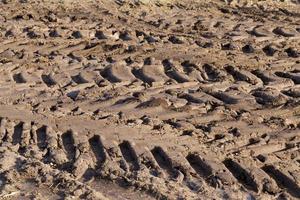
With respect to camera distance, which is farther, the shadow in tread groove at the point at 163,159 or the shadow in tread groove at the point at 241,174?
the shadow in tread groove at the point at 163,159

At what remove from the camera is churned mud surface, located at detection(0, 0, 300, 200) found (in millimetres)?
4184

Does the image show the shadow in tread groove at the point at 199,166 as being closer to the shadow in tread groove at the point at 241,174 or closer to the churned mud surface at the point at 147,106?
the churned mud surface at the point at 147,106

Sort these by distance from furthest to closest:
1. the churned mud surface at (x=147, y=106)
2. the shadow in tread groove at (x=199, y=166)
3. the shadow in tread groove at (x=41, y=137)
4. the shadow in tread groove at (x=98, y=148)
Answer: the shadow in tread groove at (x=41, y=137)
the shadow in tread groove at (x=98, y=148)
the shadow in tread groove at (x=199, y=166)
the churned mud surface at (x=147, y=106)

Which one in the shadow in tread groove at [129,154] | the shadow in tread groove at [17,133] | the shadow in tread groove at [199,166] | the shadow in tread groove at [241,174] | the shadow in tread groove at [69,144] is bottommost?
the shadow in tread groove at [17,133]

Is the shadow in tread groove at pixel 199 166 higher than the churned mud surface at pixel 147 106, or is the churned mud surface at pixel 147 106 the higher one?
the shadow in tread groove at pixel 199 166

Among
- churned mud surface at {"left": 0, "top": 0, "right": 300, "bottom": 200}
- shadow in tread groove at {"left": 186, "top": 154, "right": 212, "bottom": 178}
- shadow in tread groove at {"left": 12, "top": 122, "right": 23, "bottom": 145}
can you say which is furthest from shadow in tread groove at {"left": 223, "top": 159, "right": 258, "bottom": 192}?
shadow in tread groove at {"left": 12, "top": 122, "right": 23, "bottom": 145}

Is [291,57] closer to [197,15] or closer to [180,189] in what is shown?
[197,15]

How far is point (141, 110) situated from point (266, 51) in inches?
105

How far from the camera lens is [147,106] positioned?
549 cm

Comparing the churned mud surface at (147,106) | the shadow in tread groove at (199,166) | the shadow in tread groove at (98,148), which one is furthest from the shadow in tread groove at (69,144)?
the shadow in tread groove at (199,166)

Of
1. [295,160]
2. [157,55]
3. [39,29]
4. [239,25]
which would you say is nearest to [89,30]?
[39,29]

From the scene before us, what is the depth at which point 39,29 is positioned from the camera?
8.17 m

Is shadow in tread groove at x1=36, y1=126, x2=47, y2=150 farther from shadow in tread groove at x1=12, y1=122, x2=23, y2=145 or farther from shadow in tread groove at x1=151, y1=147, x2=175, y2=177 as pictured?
shadow in tread groove at x1=151, y1=147, x2=175, y2=177

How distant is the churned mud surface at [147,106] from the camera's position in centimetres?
418
